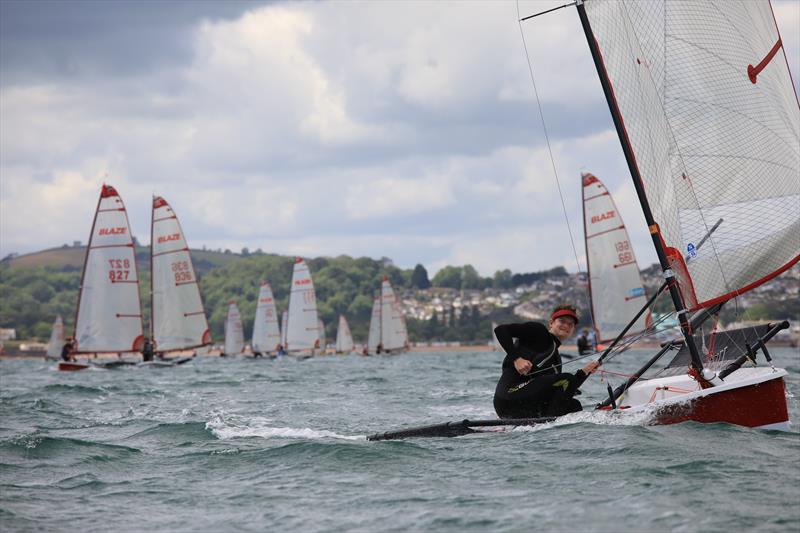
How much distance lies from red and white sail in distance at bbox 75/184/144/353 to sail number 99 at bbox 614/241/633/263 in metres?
17.8

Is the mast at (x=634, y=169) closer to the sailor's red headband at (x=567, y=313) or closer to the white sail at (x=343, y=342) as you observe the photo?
the sailor's red headband at (x=567, y=313)

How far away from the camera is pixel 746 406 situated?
11.0 meters

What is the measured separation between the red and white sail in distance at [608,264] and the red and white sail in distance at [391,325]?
43.6m

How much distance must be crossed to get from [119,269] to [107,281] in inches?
24.7

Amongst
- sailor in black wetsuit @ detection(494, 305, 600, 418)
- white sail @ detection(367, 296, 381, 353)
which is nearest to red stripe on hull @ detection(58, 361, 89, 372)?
sailor in black wetsuit @ detection(494, 305, 600, 418)

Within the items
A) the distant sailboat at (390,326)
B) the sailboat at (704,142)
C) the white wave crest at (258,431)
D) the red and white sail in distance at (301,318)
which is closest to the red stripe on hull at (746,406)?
the sailboat at (704,142)

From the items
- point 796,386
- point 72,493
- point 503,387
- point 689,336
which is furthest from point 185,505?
point 796,386

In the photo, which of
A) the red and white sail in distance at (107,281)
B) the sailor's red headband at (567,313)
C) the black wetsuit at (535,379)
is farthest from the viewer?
the red and white sail in distance at (107,281)

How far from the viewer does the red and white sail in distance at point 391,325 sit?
82.0 m

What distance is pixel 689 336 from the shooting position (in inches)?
449

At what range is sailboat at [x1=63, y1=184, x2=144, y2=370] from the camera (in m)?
39.5

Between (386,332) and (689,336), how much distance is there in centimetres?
7217

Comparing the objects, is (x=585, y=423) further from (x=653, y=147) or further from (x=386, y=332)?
(x=386, y=332)

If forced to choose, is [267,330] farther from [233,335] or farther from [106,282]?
[106,282]
